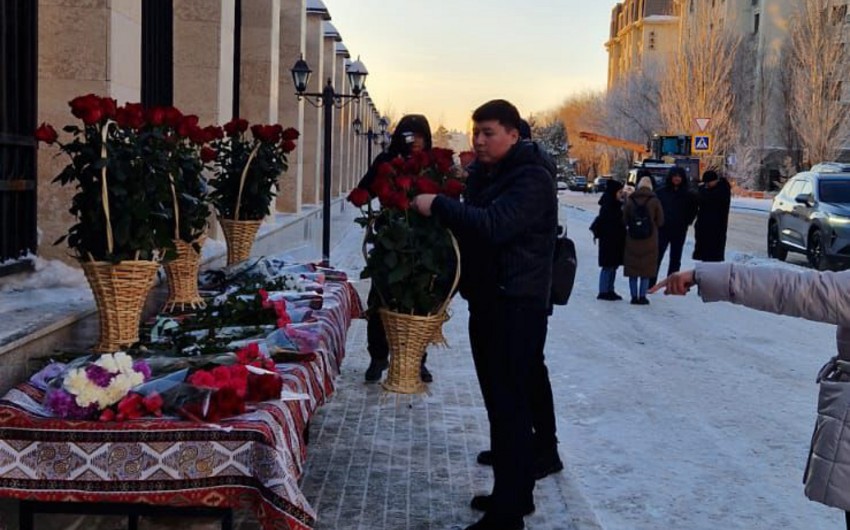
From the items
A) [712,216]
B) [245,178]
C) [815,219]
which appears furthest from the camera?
[815,219]

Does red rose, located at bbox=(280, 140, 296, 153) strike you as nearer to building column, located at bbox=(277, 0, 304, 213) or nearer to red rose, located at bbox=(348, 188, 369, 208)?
red rose, located at bbox=(348, 188, 369, 208)

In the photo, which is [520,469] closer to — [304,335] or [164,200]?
[304,335]

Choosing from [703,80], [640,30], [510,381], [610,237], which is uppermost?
[640,30]

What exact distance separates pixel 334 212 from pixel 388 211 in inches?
1050

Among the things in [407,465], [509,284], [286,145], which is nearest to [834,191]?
[286,145]

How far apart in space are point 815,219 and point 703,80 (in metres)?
35.3

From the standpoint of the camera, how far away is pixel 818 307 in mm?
3066

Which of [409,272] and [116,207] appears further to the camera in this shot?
[116,207]

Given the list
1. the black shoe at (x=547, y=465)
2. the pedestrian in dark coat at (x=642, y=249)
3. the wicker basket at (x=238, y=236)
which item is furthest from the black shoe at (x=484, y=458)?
the pedestrian in dark coat at (x=642, y=249)

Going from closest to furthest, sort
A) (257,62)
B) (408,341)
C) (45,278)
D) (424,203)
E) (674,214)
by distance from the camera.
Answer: (424,203), (408,341), (45,278), (257,62), (674,214)

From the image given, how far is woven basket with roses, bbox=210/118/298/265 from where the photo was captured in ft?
24.0

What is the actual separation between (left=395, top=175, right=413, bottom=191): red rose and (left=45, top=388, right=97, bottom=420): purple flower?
1752 millimetres

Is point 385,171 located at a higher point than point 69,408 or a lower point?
higher

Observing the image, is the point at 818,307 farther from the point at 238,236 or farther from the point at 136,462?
the point at 238,236
